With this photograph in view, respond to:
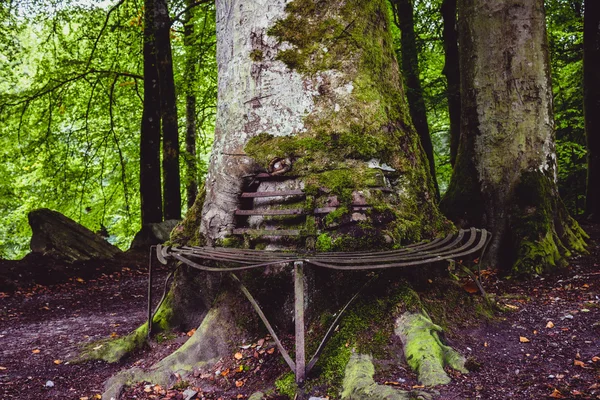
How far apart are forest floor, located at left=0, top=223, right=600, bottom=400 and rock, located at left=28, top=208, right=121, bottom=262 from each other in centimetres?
189

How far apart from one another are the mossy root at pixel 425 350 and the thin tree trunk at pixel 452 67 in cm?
755

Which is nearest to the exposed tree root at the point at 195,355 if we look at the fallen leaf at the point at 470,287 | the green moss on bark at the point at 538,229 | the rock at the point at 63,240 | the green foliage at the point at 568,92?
the fallen leaf at the point at 470,287

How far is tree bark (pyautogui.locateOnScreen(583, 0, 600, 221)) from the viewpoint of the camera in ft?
27.8

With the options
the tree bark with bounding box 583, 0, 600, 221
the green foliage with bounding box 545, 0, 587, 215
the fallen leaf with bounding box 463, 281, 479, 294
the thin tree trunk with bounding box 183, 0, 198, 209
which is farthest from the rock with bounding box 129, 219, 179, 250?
the green foliage with bounding box 545, 0, 587, 215

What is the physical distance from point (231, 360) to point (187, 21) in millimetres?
10197

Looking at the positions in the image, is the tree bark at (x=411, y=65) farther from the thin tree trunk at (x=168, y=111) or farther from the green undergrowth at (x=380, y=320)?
the green undergrowth at (x=380, y=320)

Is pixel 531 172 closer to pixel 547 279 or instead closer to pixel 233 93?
pixel 547 279

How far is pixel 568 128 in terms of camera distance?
1158 cm

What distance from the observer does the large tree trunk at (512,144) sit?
544 centimetres

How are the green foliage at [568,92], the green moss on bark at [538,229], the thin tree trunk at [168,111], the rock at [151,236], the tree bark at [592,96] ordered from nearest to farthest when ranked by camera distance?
the green moss on bark at [538,229] → the tree bark at [592,96] → the rock at [151,236] → the thin tree trunk at [168,111] → the green foliage at [568,92]

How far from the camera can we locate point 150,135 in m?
10.2

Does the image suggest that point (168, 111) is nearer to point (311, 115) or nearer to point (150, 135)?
point (150, 135)

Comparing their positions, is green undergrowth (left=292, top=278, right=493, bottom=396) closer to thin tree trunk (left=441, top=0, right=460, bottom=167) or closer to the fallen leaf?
the fallen leaf

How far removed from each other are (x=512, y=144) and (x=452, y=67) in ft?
16.8
